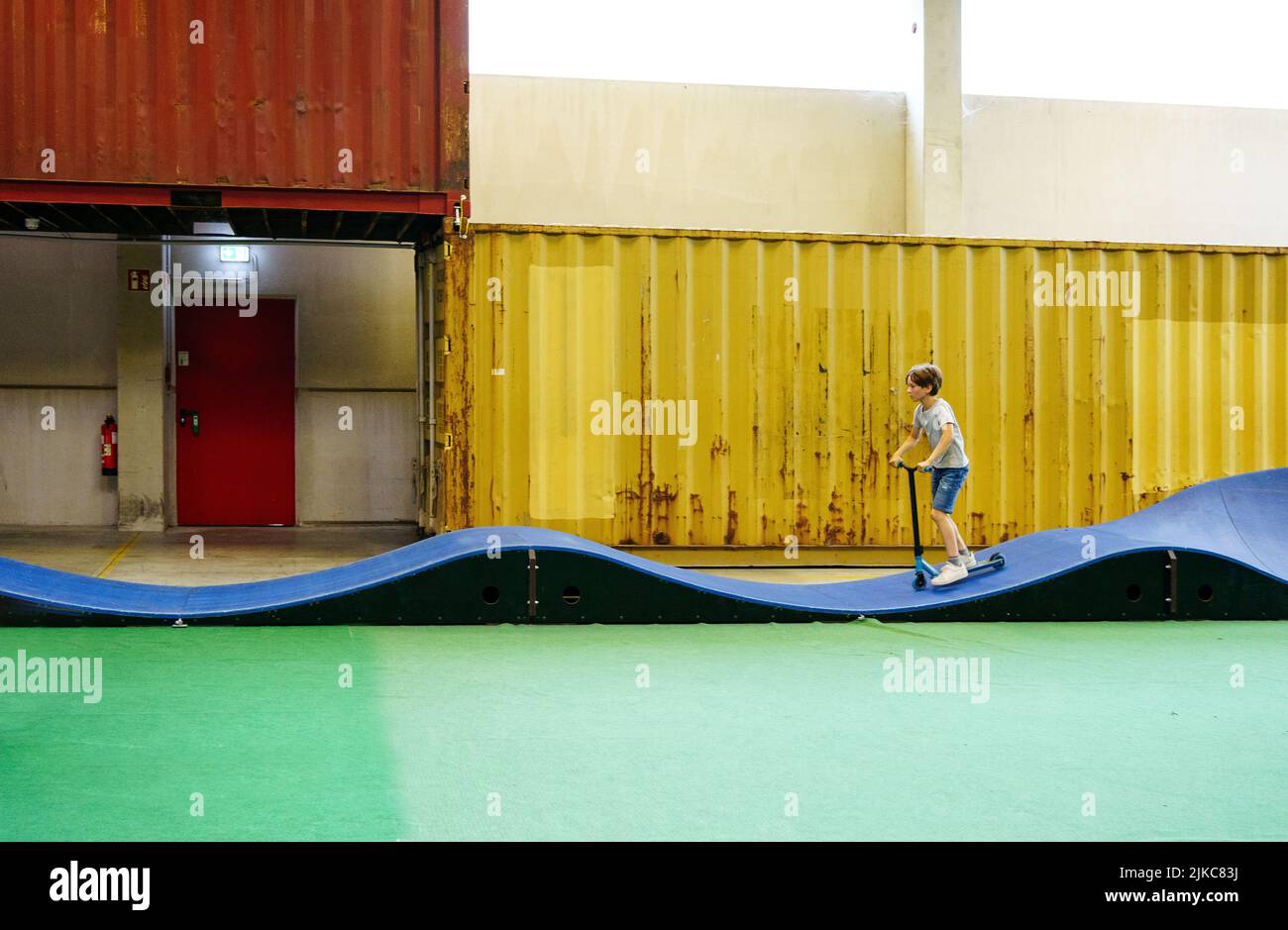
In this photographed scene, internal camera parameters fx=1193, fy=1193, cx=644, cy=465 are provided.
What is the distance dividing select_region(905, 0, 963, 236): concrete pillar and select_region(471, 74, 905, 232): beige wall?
2.23 ft

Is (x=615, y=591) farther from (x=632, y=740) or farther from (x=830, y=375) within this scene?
(x=830, y=375)

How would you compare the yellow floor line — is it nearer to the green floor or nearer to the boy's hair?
the green floor

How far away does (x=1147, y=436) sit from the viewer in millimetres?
13438

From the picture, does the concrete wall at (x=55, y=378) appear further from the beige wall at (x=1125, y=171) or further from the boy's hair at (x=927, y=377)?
the beige wall at (x=1125, y=171)

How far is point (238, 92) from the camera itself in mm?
12141

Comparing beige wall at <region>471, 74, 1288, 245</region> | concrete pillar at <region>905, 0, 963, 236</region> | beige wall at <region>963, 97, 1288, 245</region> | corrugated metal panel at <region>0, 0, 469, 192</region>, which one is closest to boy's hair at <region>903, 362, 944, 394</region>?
corrugated metal panel at <region>0, 0, 469, 192</region>

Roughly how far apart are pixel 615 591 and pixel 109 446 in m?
10.2

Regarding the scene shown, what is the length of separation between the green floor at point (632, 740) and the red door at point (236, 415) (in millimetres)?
8877

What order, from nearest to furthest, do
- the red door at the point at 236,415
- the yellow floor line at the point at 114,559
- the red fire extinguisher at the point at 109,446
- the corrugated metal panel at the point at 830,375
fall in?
the yellow floor line at the point at 114,559 < the corrugated metal panel at the point at 830,375 < the red fire extinguisher at the point at 109,446 < the red door at the point at 236,415

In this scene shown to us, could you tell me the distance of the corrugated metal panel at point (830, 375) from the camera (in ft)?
41.2

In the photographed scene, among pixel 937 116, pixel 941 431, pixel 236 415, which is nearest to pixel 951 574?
pixel 941 431

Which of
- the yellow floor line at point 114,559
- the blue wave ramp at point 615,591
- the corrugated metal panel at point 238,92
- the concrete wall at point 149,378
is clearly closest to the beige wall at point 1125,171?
the concrete wall at point 149,378
